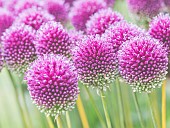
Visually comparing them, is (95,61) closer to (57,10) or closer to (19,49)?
(19,49)

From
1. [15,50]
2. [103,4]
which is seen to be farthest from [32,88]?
[103,4]

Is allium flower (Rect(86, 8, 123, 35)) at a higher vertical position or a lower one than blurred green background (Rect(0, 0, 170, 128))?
higher

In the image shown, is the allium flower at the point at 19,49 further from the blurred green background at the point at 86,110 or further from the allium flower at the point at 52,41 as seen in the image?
the blurred green background at the point at 86,110

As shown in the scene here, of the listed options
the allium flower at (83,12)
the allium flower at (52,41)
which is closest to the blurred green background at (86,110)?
the allium flower at (83,12)

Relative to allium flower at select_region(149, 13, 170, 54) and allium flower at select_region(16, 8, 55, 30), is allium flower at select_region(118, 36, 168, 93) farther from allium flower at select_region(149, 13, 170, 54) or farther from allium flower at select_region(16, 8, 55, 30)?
allium flower at select_region(16, 8, 55, 30)

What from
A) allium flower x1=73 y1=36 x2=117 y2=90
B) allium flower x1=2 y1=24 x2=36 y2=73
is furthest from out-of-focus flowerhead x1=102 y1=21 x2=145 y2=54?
allium flower x1=2 y1=24 x2=36 y2=73

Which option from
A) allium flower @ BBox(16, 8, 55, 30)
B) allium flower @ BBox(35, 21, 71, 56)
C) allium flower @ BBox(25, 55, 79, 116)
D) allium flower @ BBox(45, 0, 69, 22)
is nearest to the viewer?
allium flower @ BBox(25, 55, 79, 116)
